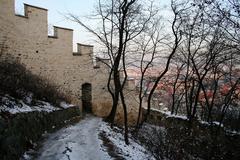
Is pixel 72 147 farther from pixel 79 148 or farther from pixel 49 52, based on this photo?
pixel 49 52

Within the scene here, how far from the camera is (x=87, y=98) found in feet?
83.3

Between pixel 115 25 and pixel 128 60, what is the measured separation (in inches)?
144

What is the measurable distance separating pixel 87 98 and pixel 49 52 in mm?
5374

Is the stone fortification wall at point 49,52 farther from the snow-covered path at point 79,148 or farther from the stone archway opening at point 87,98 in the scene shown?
the snow-covered path at point 79,148

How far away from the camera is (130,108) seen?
26.8 m

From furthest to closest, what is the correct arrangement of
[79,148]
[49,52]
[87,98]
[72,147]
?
1. [87,98]
2. [49,52]
3. [79,148]
4. [72,147]

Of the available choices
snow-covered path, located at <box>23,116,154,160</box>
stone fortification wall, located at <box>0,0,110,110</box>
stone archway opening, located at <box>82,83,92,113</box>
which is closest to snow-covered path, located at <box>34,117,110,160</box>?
snow-covered path, located at <box>23,116,154,160</box>

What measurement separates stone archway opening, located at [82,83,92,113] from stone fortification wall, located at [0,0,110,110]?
0.32 metres

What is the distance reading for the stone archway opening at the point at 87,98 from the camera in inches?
997

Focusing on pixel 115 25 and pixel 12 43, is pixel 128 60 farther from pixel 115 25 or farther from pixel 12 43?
pixel 12 43

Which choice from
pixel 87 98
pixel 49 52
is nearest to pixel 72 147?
pixel 49 52

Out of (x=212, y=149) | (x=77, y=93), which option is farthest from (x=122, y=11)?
(x=77, y=93)

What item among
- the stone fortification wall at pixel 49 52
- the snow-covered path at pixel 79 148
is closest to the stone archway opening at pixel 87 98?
the stone fortification wall at pixel 49 52

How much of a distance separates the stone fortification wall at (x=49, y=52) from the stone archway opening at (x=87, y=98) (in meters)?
0.32
